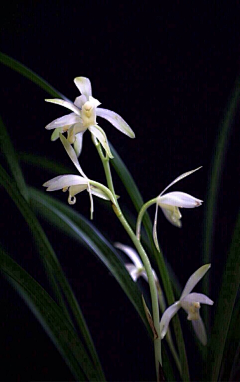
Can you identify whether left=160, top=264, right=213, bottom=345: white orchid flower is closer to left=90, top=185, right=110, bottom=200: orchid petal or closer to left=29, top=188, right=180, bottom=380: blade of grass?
left=29, top=188, right=180, bottom=380: blade of grass

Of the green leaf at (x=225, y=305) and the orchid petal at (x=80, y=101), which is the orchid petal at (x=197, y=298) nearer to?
the green leaf at (x=225, y=305)

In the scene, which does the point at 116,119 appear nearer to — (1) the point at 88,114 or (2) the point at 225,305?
(1) the point at 88,114

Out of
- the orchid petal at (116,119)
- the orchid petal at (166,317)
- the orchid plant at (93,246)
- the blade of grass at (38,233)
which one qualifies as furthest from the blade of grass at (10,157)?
the orchid petal at (166,317)

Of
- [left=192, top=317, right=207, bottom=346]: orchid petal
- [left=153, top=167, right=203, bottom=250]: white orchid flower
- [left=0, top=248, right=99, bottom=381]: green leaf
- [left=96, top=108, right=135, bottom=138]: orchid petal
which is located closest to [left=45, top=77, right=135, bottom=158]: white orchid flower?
[left=96, top=108, right=135, bottom=138]: orchid petal

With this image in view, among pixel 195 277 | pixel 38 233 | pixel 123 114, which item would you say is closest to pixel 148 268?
pixel 195 277

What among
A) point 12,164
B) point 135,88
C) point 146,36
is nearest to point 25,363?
point 12,164

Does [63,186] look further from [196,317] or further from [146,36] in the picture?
[146,36]

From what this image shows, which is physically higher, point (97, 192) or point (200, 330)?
point (97, 192)
